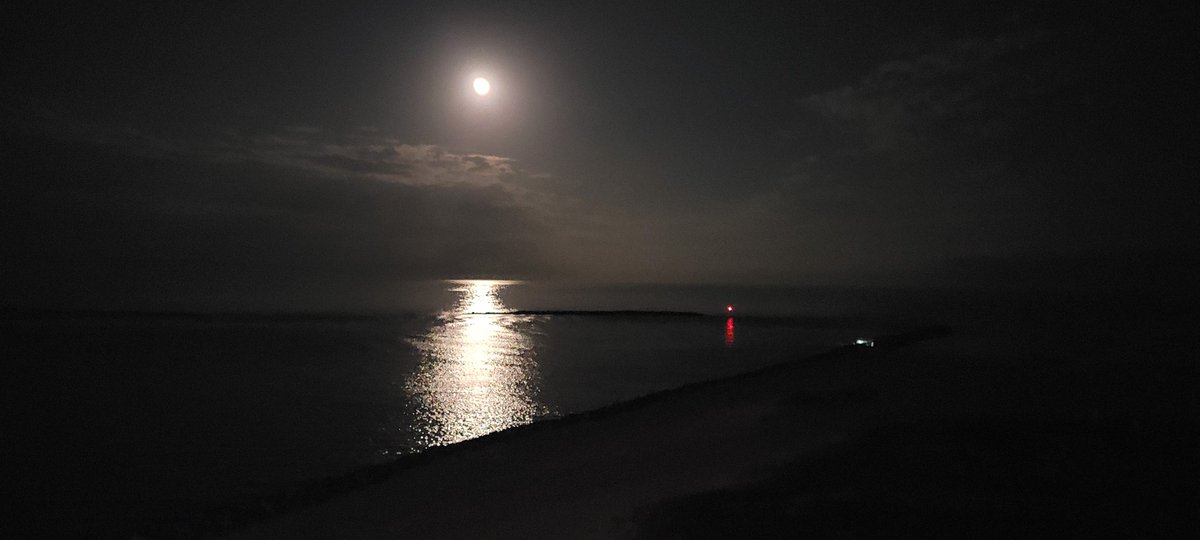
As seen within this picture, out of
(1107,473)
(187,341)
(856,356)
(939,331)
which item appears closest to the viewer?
(1107,473)

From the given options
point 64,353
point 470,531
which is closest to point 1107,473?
point 470,531

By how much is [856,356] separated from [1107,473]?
68.8ft

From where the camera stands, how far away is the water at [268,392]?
14398 millimetres

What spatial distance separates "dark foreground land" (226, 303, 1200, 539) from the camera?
9.64 meters

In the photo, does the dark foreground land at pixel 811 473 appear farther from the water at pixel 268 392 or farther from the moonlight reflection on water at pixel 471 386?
the water at pixel 268 392

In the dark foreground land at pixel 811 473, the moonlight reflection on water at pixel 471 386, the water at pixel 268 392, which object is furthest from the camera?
the moonlight reflection on water at pixel 471 386

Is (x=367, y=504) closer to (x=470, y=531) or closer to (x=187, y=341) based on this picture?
(x=470, y=531)

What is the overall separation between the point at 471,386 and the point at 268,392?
317 inches

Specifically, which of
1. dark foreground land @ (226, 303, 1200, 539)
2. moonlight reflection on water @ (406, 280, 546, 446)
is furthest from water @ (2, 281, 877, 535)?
dark foreground land @ (226, 303, 1200, 539)

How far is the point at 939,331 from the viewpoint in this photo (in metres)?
46.4

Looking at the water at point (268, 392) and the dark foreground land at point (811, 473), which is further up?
the dark foreground land at point (811, 473)

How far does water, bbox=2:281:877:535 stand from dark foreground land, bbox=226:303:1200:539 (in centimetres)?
283

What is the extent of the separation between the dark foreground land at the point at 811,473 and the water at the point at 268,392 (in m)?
2.83

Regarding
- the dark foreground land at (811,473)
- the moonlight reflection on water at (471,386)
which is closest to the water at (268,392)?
the moonlight reflection on water at (471,386)
